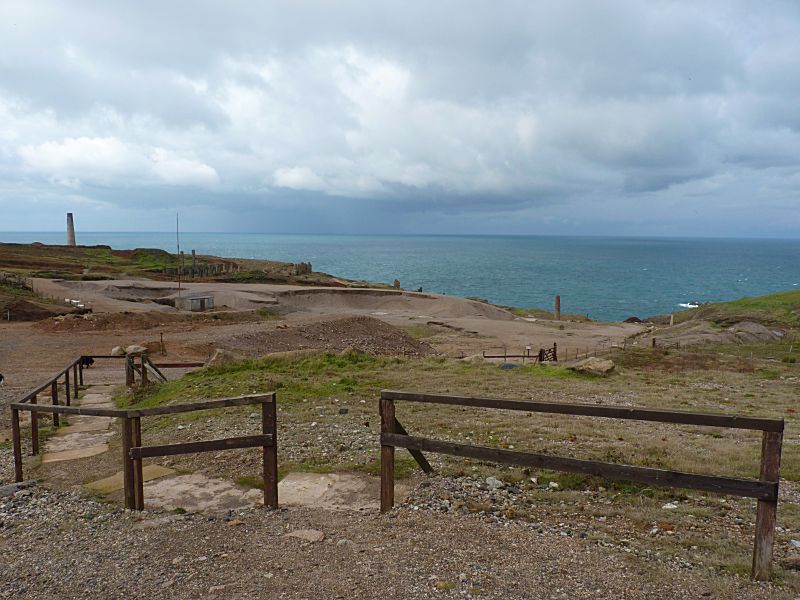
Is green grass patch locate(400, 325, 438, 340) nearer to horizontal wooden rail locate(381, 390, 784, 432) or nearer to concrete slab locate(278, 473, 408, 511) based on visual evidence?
concrete slab locate(278, 473, 408, 511)

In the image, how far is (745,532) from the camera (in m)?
5.53

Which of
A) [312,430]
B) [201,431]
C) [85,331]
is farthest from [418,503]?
[85,331]

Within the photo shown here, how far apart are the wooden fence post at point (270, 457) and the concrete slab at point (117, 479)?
6.90ft

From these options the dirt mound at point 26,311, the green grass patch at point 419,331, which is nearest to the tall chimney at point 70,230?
Result: the dirt mound at point 26,311

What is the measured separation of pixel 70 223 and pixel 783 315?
360 ft

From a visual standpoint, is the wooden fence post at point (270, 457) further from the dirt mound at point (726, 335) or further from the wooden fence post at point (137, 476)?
the dirt mound at point (726, 335)

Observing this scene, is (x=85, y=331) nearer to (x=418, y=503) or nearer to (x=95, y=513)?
(x=95, y=513)

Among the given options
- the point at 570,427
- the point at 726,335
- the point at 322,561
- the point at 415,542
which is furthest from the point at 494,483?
the point at 726,335

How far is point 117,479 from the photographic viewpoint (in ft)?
24.7

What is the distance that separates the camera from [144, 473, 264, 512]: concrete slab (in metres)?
6.52

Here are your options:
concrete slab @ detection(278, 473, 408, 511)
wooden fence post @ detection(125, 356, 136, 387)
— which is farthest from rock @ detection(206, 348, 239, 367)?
concrete slab @ detection(278, 473, 408, 511)

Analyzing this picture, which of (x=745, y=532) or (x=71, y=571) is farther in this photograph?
(x=745, y=532)

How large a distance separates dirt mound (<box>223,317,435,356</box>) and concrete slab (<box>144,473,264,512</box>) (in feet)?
54.8

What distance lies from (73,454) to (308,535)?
5608 millimetres
